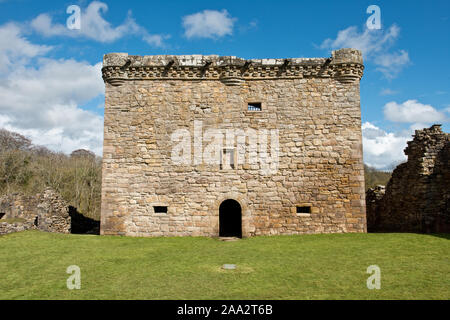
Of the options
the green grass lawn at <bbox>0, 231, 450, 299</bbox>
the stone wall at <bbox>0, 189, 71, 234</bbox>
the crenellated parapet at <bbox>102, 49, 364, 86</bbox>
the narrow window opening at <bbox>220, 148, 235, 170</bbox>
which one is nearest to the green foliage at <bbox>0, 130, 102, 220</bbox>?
the stone wall at <bbox>0, 189, 71, 234</bbox>

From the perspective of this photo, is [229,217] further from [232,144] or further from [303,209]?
[232,144]

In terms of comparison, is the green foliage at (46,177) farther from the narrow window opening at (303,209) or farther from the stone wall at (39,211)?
the narrow window opening at (303,209)

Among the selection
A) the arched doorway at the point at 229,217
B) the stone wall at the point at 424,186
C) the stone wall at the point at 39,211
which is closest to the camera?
the stone wall at the point at 424,186

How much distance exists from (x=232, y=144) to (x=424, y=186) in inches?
304

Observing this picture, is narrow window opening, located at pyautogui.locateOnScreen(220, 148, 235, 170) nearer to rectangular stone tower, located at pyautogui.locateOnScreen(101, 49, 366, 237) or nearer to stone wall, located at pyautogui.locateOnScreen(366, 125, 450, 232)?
rectangular stone tower, located at pyautogui.locateOnScreen(101, 49, 366, 237)

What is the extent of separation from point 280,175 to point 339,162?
7.62ft

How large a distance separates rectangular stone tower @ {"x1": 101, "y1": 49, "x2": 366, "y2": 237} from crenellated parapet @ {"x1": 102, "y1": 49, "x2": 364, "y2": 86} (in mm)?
39

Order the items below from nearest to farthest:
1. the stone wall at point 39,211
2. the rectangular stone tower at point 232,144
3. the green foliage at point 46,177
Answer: the rectangular stone tower at point 232,144
the stone wall at point 39,211
the green foliage at point 46,177

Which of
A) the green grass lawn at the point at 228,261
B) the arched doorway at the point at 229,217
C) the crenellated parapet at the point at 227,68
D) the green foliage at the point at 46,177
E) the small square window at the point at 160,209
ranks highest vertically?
the crenellated parapet at the point at 227,68

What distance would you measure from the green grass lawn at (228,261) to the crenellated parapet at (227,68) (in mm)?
6185

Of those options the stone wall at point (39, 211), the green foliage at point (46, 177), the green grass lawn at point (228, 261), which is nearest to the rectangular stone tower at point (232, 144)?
the green grass lawn at point (228, 261)

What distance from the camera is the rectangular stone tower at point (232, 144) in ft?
38.1

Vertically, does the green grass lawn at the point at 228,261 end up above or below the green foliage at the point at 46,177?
below

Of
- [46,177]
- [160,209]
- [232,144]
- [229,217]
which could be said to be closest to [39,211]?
[160,209]
